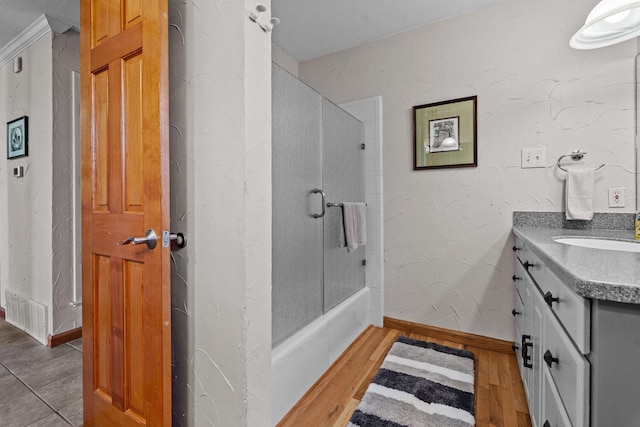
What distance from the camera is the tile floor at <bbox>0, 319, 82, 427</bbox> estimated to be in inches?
56.7

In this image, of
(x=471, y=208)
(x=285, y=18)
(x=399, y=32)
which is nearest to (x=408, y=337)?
(x=471, y=208)

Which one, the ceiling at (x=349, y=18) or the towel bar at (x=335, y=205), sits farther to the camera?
the ceiling at (x=349, y=18)

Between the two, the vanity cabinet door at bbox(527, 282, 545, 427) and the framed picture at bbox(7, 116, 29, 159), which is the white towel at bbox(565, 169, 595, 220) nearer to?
the vanity cabinet door at bbox(527, 282, 545, 427)

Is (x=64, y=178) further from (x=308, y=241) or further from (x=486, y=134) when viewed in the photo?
(x=486, y=134)

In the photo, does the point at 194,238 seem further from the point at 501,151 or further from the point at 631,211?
the point at 631,211

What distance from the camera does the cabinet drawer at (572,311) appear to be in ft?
2.02

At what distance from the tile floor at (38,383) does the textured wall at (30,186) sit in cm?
35

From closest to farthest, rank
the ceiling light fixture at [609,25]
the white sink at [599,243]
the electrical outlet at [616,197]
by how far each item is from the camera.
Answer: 1. the ceiling light fixture at [609,25]
2. the white sink at [599,243]
3. the electrical outlet at [616,197]

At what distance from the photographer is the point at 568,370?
723mm

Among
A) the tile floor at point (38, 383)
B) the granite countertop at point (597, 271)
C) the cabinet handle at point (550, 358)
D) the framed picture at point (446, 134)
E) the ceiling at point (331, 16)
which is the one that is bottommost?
the tile floor at point (38, 383)

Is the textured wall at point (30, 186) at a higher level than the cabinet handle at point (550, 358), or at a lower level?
higher

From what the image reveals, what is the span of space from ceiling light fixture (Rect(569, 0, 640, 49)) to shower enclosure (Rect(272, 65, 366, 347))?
130cm

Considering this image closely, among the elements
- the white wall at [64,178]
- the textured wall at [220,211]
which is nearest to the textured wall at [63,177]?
the white wall at [64,178]

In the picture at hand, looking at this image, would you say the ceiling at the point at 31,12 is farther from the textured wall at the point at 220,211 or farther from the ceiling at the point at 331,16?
the textured wall at the point at 220,211
